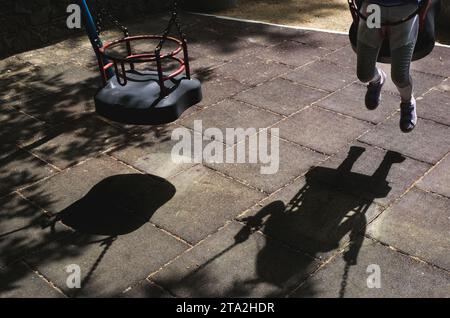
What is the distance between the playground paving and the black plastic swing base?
81cm

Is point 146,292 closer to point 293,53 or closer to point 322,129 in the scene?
point 322,129

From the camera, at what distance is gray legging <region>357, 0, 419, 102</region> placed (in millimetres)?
5156

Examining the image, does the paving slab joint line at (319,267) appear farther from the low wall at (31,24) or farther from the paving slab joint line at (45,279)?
the low wall at (31,24)

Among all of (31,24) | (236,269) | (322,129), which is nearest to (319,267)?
(236,269)

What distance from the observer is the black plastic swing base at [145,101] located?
4.82 meters

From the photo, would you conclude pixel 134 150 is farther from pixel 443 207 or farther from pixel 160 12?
pixel 160 12

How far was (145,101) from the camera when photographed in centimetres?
488

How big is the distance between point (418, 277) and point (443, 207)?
102 cm

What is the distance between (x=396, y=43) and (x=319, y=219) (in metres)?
1.81

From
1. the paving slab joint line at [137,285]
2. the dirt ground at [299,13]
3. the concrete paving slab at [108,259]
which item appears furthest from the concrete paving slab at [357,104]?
the paving slab joint line at [137,285]

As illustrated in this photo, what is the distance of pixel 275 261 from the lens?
439 centimetres

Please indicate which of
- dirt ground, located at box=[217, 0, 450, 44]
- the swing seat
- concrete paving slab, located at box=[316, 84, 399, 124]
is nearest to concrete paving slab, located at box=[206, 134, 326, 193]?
concrete paving slab, located at box=[316, 84, 399, 124]

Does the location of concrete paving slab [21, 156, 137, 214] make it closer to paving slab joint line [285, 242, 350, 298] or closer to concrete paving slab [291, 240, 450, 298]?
paving slab joint line [285, 242, 350, 298]

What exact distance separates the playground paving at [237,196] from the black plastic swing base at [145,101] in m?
0.81
